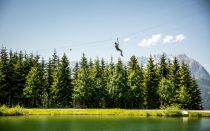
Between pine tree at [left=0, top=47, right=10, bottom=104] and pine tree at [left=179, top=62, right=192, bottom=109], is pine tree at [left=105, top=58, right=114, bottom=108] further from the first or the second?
pine tree at [left=0, top=47, right=10, bottom=104]

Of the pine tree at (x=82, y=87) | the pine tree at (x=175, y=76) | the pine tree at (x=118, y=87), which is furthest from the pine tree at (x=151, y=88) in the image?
the pine tree at (x=82, y=87)

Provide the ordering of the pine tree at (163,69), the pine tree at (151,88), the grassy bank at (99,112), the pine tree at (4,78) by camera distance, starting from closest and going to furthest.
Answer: the grassy bank at (99,112)
the pine tree at (4,78)
the pine tree at (151,88)
the pine tree at (163,69)

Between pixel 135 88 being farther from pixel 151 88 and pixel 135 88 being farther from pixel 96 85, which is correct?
pixel 96 85

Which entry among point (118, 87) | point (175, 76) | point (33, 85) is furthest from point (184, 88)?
point (33, 85)

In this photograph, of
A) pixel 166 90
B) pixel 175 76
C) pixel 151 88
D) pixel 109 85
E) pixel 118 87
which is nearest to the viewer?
pixel 166 90

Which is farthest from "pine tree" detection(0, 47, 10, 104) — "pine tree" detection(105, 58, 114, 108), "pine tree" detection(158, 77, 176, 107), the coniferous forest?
"pine tree" detection(158, 77, 176, 107)

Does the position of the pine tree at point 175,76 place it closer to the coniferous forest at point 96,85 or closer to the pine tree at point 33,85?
the coniferous forest at point 96,85

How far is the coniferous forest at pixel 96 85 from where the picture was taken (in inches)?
2712

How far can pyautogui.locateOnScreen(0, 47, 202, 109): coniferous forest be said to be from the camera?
68875mm

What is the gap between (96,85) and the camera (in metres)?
72.4

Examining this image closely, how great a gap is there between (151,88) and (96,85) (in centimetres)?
1378

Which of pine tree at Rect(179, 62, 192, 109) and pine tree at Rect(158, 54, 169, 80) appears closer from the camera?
pine tree at Rect(179, 62, 192, 109)

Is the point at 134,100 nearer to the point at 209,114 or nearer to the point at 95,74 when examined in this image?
the point at 95,74

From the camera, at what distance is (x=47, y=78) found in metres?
74.6
